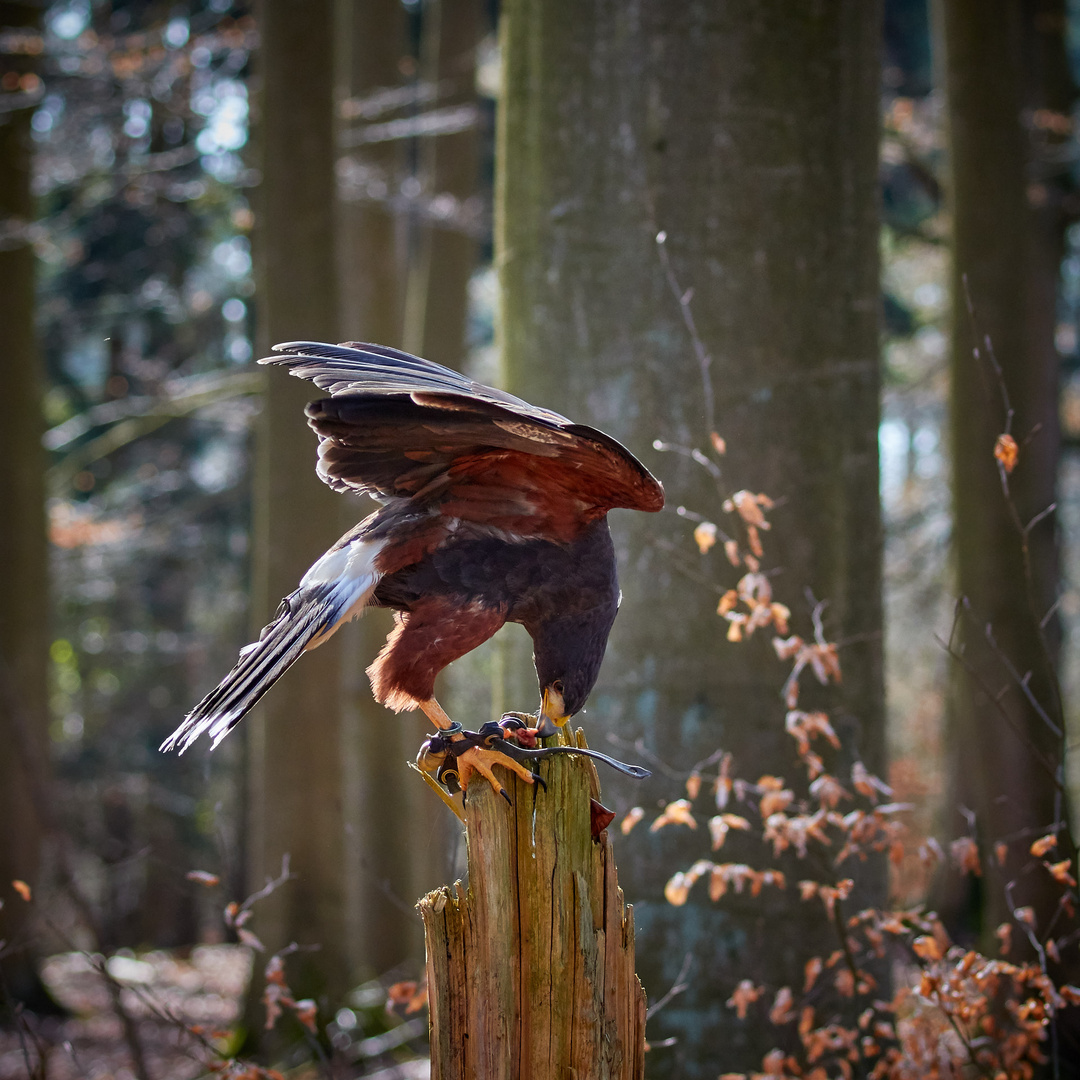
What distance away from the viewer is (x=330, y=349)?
Answer: 7.54 feet

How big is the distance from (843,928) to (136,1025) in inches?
149

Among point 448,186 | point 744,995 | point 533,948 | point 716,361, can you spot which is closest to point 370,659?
point 448,186

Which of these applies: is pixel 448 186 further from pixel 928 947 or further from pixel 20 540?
pixel 928 947

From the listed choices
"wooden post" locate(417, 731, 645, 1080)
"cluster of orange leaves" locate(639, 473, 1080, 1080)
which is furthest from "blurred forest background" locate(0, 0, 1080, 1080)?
"wooden post" locate(417, 731, 645, 1080)

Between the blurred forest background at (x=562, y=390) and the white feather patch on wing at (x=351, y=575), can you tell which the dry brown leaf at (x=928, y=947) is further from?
the white feather patch on wing at (x=351, y=575)

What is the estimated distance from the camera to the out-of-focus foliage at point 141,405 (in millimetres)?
7070

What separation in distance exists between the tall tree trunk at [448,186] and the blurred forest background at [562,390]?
3cm

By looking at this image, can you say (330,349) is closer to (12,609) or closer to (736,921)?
(736,921)

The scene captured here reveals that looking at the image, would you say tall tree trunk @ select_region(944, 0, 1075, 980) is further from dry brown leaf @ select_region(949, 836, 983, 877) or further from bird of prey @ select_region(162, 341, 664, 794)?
bird of prey @ select_region(162, 341, 664, 794)

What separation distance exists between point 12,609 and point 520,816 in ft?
19.3

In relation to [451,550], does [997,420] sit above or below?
above

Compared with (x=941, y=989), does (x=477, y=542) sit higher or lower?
higher

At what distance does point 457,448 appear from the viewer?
235 centimetres

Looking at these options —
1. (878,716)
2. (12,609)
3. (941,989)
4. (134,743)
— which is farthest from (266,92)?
(134,743)
